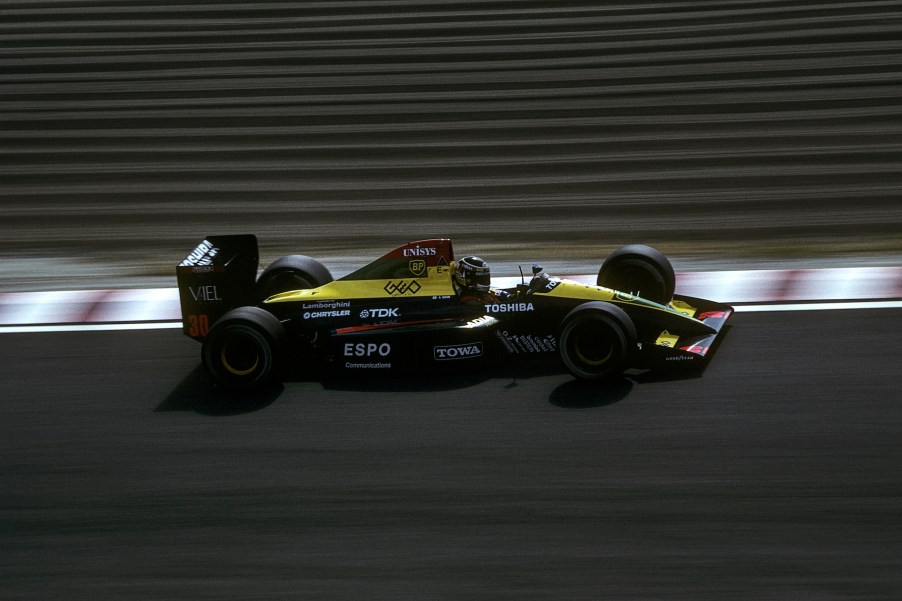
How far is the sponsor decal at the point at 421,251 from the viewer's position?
7.45 meters

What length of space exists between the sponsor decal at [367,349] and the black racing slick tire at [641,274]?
1.77 m

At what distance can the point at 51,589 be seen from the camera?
194 inches

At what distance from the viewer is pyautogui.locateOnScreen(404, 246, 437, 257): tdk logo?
24.4ft

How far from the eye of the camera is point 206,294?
301 inches

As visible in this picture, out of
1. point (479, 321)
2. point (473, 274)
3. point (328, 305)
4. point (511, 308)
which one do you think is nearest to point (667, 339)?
point (511, 308)

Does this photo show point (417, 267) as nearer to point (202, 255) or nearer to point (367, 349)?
point (367, 349)

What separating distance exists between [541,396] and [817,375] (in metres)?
1.81

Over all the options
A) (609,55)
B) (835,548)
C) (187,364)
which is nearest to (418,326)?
(187,364)

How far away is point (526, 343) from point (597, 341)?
20.9 inches

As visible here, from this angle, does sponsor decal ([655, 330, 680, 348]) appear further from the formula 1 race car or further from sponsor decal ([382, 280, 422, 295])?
sponsor decal ([382, 280, 422, 295])

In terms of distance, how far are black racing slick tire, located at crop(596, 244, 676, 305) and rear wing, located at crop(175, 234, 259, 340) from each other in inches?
102

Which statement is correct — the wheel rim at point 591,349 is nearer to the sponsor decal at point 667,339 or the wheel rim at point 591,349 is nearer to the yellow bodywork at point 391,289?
the sponsor decal at point 667,339

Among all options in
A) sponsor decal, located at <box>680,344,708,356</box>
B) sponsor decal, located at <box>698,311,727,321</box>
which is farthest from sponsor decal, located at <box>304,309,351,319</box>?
sponsor decal, located at <box>698,311,727,321</box>

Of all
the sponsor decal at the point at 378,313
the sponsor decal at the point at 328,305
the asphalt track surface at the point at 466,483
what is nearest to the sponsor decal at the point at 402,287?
the sponsor decal at the point at 378,313
